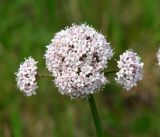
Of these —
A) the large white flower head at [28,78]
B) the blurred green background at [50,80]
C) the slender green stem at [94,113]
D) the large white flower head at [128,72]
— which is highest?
the blurred green background at [50,80]

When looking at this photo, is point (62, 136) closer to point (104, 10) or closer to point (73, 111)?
point (73, 111)

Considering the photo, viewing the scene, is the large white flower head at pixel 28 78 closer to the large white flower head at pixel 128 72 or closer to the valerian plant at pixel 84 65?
the valerian plant at pixel 84 65

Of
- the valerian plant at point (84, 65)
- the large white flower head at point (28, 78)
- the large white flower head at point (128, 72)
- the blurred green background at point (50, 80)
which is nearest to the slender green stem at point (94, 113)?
the valerian plant at point (84, 65)

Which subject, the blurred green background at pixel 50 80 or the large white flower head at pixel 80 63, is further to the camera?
the blurred green background at pixel 50 80

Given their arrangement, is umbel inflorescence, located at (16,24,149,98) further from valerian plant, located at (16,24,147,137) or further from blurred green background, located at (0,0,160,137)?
blurred green background, located at (0,0,160,137)

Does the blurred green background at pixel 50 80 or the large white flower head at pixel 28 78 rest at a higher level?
the blurred green background at pixel 50 80

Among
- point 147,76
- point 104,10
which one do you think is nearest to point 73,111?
point 147,76
